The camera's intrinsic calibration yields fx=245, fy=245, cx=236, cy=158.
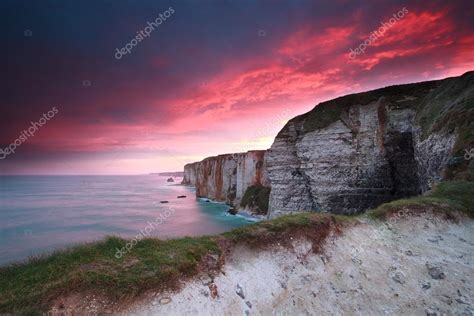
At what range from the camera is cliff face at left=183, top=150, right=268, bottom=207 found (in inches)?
2336

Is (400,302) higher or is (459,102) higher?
(459,102)

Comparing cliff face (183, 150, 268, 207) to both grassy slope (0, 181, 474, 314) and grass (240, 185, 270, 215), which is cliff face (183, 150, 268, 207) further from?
grassy slope (0, 181, 474, 314)

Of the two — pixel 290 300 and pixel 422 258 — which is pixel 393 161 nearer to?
pixel 422 258

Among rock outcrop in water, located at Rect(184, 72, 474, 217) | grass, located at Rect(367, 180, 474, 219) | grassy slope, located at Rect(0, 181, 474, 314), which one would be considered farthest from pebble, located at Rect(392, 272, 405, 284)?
rock outcrop in water, located at Rect(184, 72, 474, 217)

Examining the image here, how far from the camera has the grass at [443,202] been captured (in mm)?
11289

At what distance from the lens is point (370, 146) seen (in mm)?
24734

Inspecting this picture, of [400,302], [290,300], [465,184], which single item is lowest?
[400,302]

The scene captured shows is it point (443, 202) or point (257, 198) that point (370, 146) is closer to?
point (443, 202)

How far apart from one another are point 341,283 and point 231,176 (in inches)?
2656

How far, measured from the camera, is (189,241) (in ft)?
24.6

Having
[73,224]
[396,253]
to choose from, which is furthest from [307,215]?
[73,224]

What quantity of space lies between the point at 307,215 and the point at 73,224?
51733 mm

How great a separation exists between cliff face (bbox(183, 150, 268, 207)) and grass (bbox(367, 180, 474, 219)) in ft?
142

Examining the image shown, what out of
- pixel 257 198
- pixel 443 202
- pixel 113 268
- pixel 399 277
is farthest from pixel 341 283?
pixel 257 198
